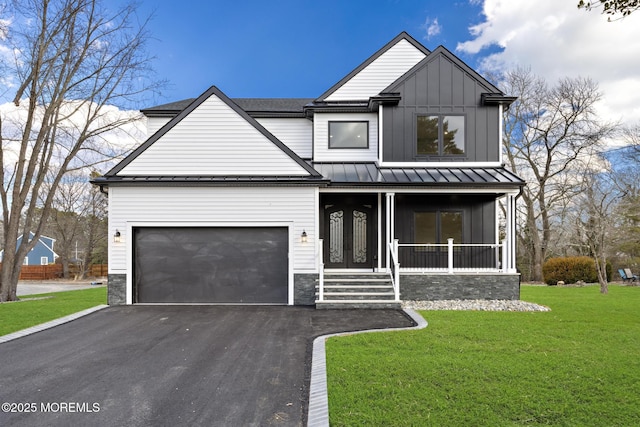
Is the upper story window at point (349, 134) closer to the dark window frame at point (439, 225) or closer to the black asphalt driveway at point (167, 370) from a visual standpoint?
the dark window frame at point (439, 225)

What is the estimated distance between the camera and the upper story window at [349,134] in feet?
43.0

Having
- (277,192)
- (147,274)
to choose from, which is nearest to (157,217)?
(147,274)

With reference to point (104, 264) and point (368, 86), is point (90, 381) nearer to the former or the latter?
point (368, 86)

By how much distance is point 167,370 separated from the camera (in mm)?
5164

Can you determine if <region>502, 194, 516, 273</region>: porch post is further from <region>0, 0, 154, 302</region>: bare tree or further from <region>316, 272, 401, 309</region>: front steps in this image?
<region>0, 0, 154, 302</region>: bare tree

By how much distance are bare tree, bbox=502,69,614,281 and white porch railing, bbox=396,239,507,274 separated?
14.8m

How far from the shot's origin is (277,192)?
34.3ft

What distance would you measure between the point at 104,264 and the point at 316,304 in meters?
32.8

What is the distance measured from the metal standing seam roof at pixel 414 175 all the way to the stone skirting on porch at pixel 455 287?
2.74 metres

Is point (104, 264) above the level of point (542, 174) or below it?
below

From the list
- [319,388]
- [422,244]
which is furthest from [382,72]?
[319,388]

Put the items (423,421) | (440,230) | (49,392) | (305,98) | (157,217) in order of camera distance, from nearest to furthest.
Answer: (423,421), (49,392), (157,217), (440,230), (305,98)

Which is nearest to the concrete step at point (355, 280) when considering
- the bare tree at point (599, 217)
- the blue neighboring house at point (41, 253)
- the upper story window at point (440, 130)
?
the upper story window at point (440, 130)

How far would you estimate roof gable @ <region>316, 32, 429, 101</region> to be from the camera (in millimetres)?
13508
